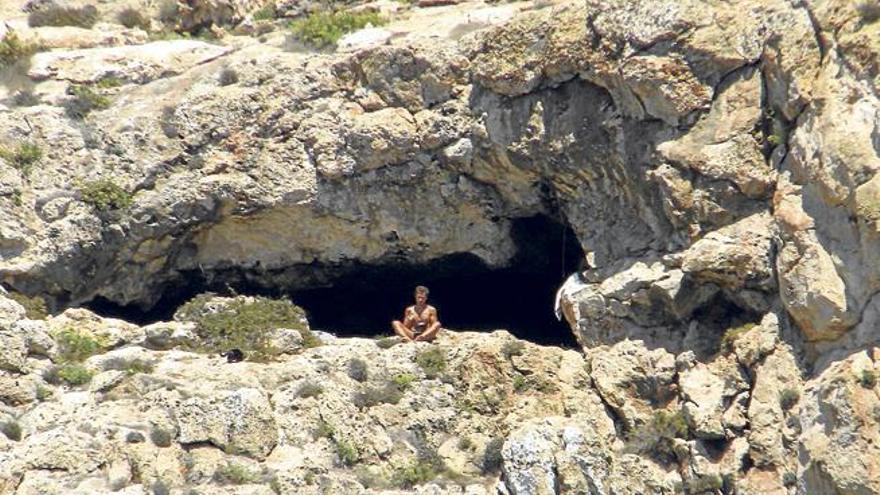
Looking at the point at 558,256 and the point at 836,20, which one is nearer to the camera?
the point at 836,20

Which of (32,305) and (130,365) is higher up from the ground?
(130,365)

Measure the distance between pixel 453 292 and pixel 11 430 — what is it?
34.3 ft

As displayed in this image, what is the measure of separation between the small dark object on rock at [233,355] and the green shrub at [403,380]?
101 inches

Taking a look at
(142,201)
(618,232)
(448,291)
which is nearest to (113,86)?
(142,201)

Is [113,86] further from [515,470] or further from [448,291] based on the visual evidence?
[515,470]

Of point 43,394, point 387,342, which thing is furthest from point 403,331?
point 43,394

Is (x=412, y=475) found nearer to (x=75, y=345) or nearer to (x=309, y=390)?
(x=309, y=390)

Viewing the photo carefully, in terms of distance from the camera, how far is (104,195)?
→ 3353 centimetres

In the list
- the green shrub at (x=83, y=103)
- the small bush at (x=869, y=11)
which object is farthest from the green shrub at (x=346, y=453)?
the small bush at (x=869, y=11)

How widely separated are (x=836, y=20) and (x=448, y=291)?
9702 mm

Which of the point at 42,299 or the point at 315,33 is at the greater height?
the point at 315,33

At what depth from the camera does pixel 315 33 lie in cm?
3619

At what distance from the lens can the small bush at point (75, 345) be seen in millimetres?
30859

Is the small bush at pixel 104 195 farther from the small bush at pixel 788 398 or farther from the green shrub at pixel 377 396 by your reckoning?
the small bush at pixel 788 398
